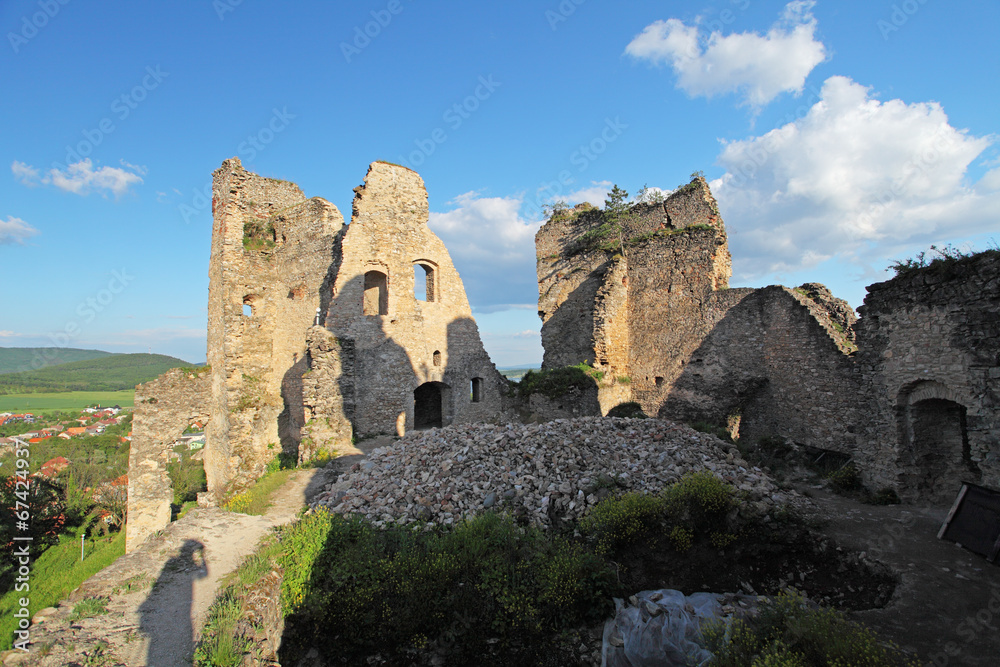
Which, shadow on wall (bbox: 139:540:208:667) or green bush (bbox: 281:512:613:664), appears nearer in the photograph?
shadow on wall (bbox: 139:540:208:667)

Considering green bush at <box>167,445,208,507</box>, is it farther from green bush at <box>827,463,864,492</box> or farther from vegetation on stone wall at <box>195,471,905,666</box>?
green bush at <box>827,463,864,492</box>

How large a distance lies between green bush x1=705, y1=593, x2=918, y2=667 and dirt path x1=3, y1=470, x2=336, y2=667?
15.9 ft

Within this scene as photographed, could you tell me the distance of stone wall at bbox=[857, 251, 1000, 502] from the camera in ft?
22.3

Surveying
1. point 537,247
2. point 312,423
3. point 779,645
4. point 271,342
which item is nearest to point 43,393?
point 271,342


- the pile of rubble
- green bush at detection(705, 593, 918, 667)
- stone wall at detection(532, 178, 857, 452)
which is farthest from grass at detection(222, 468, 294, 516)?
green bush at detection(705, 593, 918, 667)

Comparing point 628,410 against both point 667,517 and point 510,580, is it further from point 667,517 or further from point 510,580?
point 510,580

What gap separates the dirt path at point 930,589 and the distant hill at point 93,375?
197ft

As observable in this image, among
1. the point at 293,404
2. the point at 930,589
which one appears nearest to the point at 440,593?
the point at 930,589

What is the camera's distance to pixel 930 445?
803 cm

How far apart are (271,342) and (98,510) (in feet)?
41.9

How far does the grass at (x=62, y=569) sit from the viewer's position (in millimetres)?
12336

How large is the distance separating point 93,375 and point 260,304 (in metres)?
67.0

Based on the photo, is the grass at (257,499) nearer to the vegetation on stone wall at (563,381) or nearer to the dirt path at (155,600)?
the dirt path at (155,600)

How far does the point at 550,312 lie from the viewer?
55.0 feet
